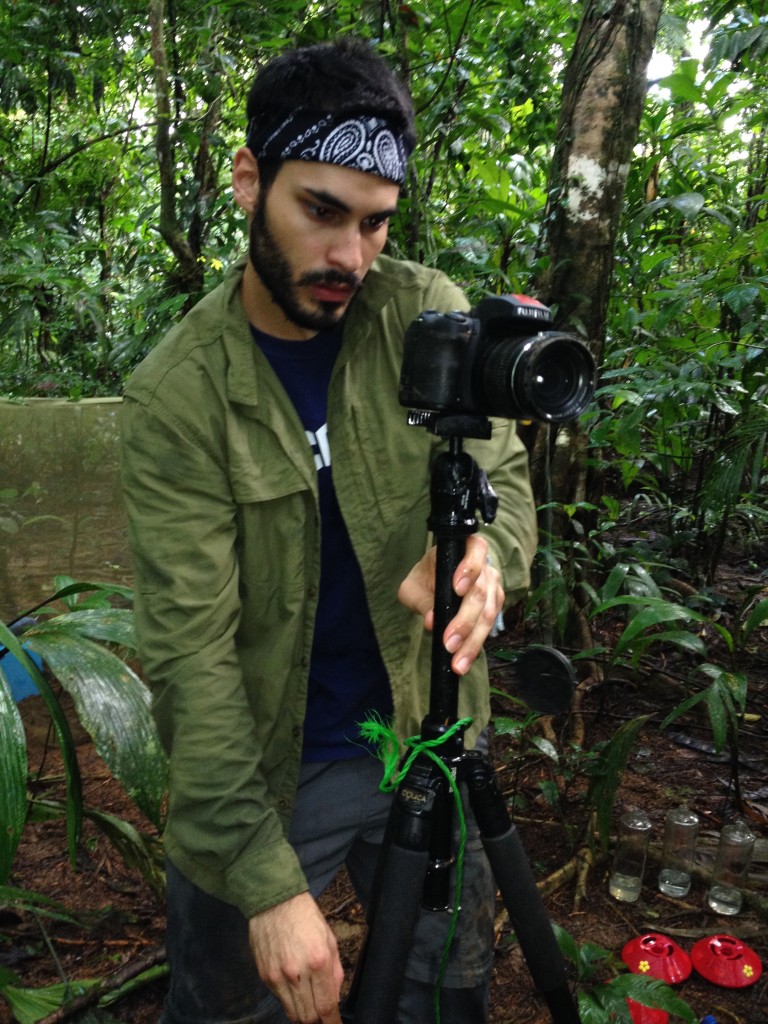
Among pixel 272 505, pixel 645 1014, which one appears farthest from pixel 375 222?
pixel 645 1014

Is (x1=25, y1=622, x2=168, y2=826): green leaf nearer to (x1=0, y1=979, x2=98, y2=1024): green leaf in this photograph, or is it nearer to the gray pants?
the gray pants

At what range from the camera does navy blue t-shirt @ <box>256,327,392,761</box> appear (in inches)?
60.2

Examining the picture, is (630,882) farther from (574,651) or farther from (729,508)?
(729,508)

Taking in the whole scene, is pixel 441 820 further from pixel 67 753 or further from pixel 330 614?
pixel 67 753

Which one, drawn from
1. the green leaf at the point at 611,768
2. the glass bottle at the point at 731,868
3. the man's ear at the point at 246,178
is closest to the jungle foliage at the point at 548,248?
the green leaf at the point at 611,768

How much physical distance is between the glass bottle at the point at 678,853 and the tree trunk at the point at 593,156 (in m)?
1.17

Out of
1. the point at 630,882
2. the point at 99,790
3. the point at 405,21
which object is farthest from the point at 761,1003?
the point at 405,21

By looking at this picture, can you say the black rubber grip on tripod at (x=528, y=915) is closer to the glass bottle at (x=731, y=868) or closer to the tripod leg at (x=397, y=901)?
the tripod leg at (x=397, y=901)

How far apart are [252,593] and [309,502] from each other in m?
0.18

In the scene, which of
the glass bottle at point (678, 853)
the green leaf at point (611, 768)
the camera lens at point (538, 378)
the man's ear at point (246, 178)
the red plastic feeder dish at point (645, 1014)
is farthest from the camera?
the glass bottle at point (678, 853)

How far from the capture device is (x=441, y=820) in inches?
46.1

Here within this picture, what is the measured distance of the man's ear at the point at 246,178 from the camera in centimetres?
147

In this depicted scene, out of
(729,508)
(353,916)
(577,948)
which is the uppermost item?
(729,508)

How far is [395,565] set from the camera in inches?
60.1
